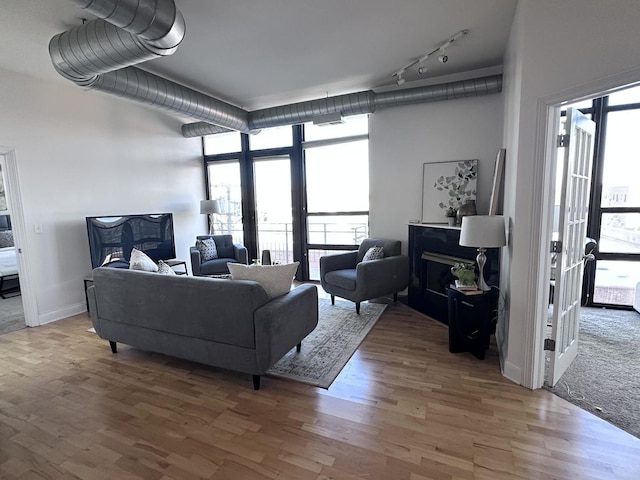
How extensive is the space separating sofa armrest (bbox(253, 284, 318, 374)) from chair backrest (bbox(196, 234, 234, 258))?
3.18 metres

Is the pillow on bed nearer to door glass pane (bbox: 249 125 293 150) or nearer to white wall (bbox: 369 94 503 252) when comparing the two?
door glass pane (bbox: 249 125 293 150)

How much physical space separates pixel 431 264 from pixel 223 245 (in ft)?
12.1

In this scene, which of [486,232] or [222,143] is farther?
[222,143]

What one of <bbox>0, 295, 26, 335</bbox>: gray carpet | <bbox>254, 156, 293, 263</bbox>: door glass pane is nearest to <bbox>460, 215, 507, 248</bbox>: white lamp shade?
<bbox>254, 156, 293, 263</bbox>: door glass pane

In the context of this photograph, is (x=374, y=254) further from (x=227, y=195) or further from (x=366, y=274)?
(x=227, y=195)

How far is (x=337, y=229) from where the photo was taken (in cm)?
544

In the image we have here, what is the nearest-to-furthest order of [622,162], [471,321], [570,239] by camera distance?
[570,239], [471,321], [622,162]

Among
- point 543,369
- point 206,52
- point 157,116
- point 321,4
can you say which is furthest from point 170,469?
point 157,116

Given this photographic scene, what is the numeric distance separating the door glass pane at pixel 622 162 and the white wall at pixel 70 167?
664 centimetres

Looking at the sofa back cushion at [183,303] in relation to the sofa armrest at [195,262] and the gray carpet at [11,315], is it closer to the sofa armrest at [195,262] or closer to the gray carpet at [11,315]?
the gray carpet at [11,315]

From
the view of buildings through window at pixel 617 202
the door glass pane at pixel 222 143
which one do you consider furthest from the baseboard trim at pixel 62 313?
the view of buildings through window at pixel 617 202

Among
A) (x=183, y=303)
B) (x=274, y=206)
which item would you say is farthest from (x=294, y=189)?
(x=183, y=303)

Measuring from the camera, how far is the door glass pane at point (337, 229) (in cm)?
527

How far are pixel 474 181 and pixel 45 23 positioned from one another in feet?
15.9
